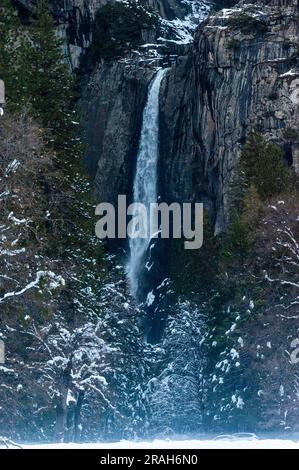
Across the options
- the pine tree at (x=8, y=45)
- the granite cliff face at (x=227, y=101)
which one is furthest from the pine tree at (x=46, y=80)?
the granite cliff face at (x=227, y=101)

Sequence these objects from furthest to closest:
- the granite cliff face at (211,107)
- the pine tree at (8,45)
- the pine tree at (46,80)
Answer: the granite cliff face at (211,107), the pine tree at (46,80), the pine tree at (8,45)

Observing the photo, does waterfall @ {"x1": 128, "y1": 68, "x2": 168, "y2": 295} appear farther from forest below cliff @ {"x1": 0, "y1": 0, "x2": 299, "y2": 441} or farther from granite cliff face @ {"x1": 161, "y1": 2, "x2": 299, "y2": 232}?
granite cliff face @ {"x1": 161, "y1": 2, "x2": 299, "y2": 232}

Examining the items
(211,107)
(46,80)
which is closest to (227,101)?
(211,107)

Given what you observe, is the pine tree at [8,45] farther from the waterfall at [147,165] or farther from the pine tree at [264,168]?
the waterfall at [147,165]

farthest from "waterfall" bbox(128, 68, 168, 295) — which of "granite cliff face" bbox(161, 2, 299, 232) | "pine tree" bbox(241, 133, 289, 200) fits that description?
"pine tree" bbox(241, 133, 289, 200)
